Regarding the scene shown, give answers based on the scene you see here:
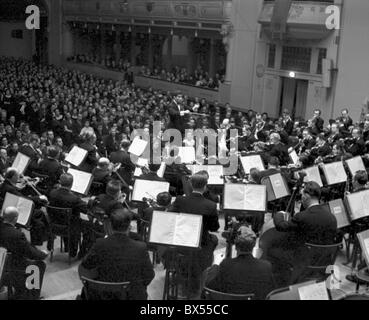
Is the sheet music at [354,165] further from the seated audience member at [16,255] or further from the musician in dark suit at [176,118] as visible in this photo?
the musician in dark suit at [176,118]

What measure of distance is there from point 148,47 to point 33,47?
13.4 m

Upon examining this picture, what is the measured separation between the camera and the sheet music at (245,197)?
7281 mm

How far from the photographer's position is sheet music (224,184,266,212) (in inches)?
287

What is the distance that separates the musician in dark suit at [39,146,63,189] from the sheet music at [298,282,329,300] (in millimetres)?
6431

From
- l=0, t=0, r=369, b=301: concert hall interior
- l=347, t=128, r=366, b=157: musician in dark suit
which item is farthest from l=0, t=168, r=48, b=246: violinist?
l=347, t=128, r=366, b=157: musician in dark suit

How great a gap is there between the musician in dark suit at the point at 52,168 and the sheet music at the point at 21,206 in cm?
253

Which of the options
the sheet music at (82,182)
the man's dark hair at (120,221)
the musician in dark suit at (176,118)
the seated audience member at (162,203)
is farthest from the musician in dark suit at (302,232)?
the musician in dark suit at (176,118)

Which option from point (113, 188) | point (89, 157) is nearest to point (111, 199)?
point (113, 188)

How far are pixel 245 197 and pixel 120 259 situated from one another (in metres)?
2.68

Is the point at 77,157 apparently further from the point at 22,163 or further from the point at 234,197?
the point at 234,197

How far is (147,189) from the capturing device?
26.1ft

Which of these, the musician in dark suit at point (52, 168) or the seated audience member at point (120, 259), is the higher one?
the seated audience member at point (120, 259)
